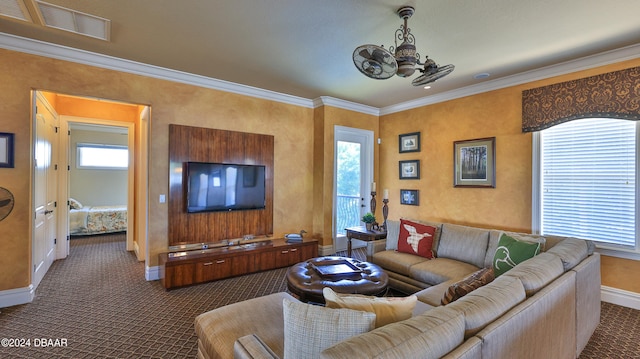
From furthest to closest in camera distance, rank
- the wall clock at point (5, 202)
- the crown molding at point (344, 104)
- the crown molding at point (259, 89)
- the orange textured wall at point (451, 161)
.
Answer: the crown molding at point (344, 104) → the orange textured wall at point (451, 161) → the crown molding at point (259, 89) → the wall clock at point (5, 202)

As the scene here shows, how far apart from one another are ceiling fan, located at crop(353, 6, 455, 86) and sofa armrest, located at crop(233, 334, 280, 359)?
6.48ft

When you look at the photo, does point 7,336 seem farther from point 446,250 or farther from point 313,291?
point 446,250

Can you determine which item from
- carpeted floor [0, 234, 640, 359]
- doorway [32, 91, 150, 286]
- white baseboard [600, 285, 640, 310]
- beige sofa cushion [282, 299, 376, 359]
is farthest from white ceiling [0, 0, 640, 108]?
carpeted floor [0, 234, 640, 359]

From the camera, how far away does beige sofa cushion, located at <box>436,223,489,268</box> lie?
311 cm

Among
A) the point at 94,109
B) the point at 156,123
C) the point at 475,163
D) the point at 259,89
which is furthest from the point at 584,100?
the point at 94,109

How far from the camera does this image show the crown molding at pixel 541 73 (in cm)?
310

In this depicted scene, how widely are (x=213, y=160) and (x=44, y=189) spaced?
223cm

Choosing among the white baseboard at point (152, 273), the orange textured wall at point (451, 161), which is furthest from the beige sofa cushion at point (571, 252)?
the white baseboard at point (152, 273)

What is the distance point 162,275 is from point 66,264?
6.80 ft

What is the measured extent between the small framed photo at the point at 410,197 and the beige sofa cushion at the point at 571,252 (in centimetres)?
253

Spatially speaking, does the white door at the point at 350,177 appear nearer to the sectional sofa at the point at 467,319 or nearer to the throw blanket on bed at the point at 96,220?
the sectional sofa at the point at 467,319

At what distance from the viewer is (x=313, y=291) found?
231cm

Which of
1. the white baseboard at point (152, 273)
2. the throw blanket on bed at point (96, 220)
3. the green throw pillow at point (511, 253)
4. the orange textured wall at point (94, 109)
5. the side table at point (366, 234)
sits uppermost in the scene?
the orange textured wall at point (94, 109)

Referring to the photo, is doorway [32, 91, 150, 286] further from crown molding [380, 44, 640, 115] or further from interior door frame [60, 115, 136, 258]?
crown molding [380, 44, 640, 115]
